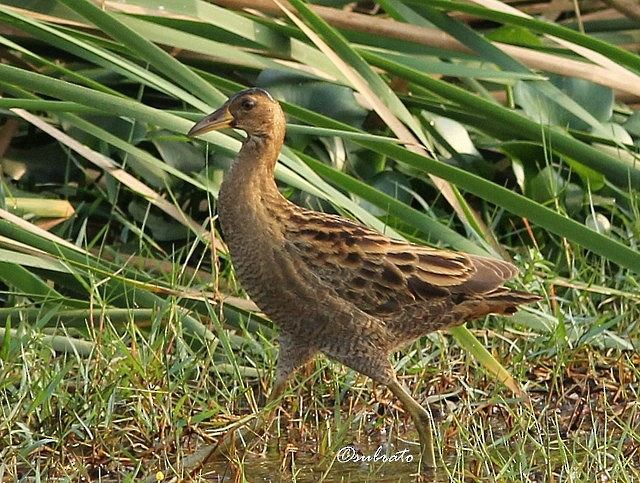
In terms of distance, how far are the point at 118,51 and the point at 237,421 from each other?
5.59 feet

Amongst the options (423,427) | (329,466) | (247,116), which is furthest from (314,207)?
(329,466)

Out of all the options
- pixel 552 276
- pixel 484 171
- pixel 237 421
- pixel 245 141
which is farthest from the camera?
pixel 484 171

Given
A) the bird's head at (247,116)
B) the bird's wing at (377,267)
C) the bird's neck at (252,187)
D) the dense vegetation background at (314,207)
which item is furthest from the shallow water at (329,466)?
the bird's head at (247,116)

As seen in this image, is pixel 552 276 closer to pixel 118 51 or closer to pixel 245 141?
pixel 245 141

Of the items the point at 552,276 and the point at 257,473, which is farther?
the point at 552,276

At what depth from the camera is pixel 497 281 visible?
445cm

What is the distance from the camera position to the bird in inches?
168

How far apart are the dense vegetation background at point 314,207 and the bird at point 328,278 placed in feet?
0.71

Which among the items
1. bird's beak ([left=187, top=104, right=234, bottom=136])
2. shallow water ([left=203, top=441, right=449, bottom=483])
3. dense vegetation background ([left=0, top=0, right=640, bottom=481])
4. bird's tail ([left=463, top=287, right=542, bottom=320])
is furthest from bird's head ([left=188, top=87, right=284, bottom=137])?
shallow water ([left=203, top=441, right=449, bottom=483])

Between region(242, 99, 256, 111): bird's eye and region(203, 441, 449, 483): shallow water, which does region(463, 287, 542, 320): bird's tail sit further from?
region(242, 99, 256, 111): bird's eye

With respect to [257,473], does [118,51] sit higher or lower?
higher

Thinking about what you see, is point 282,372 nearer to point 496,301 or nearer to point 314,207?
point 496,301

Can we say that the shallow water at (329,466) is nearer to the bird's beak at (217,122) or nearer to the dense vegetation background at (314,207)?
the dense vegetation background at (314,207)

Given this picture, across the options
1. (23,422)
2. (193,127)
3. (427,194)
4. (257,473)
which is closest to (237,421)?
(257,473)
